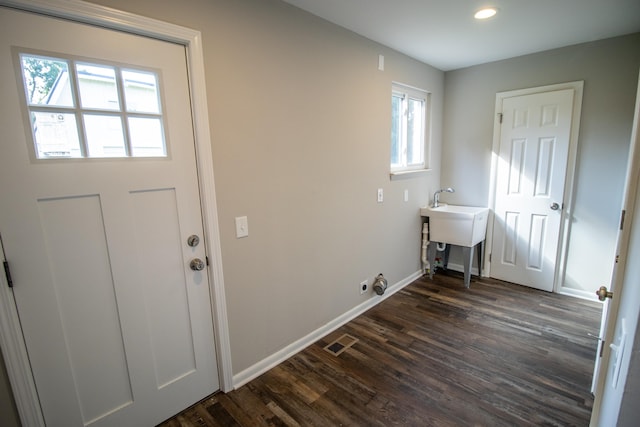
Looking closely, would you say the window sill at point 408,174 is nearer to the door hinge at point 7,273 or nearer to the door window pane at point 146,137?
the door window pane at point 146,137

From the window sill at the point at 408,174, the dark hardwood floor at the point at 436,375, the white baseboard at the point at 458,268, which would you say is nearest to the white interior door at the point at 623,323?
the dark hardwood floor at the point at 436,375

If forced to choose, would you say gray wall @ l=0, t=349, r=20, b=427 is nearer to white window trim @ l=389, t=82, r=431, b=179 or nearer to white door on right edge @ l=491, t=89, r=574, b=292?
white window trim @ l=389, t=82, r=431, b=179

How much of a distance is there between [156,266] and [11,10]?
1150mm

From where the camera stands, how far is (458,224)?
3.21 metres

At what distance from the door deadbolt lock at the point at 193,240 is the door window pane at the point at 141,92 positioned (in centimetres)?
66

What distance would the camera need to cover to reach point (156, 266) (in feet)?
5.06

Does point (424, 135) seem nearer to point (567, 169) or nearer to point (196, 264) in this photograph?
point (567, 169)

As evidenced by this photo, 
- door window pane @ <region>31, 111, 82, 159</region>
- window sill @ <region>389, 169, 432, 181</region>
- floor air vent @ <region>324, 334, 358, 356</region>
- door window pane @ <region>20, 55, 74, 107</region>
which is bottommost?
floor air vent @ <region>324, 334, 358, 356</region>

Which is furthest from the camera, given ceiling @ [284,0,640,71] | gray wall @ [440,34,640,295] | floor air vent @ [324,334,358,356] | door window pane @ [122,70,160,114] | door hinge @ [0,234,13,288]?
gray wall @ [440,34,640,295]

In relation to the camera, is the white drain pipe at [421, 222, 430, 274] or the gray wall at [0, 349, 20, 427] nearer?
the gray wall at [0, 349, 20, 427]

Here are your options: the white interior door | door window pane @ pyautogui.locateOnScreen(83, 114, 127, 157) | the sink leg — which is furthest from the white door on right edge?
door window pane @ pyautogui.locateOnScreen(83, 114, 127, 157)

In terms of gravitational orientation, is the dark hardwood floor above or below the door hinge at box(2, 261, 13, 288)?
below

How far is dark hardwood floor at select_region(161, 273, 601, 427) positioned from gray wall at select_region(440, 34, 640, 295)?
55 cm

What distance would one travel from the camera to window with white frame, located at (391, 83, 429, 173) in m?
3.09
